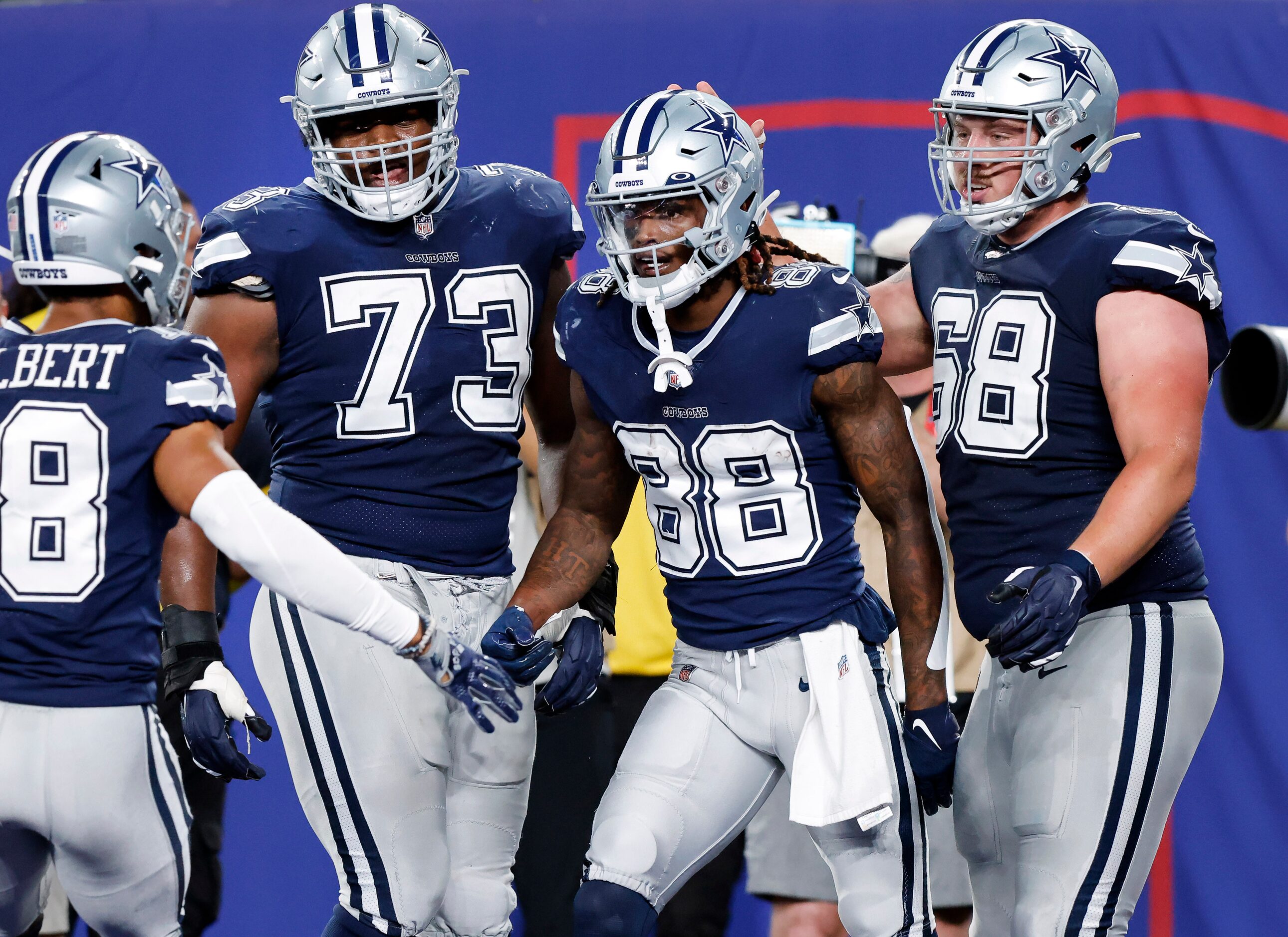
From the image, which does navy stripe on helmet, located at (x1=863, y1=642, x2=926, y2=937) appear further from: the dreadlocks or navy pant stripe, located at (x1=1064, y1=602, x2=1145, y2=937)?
the dreadlocks

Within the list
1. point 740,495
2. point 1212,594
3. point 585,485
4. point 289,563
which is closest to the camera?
point 289,563

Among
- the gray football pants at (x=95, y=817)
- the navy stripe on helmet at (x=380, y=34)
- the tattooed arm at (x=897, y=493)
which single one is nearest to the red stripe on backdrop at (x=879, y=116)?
the navy stripe on helmet at (x=380, y=34)

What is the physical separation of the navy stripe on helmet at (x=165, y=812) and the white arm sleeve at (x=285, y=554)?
0.32 meters

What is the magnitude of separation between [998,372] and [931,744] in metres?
0.63

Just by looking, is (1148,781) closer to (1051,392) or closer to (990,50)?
(1051,392)

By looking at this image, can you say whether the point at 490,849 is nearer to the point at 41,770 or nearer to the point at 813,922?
the point at 41,770

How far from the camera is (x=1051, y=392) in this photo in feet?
8.16

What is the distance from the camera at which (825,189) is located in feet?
13.6

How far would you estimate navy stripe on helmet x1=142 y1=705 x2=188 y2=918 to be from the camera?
2297 mm

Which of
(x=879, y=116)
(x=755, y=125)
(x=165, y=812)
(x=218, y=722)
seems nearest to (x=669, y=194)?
(x=755, y=125)

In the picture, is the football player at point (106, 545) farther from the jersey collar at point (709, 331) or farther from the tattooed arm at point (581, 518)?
the jersey collar at point (709, 331)

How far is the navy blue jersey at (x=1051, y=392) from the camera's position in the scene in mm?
2459

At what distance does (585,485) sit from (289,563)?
0.71 meters

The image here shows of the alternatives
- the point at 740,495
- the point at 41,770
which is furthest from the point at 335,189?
the point at 41,770
